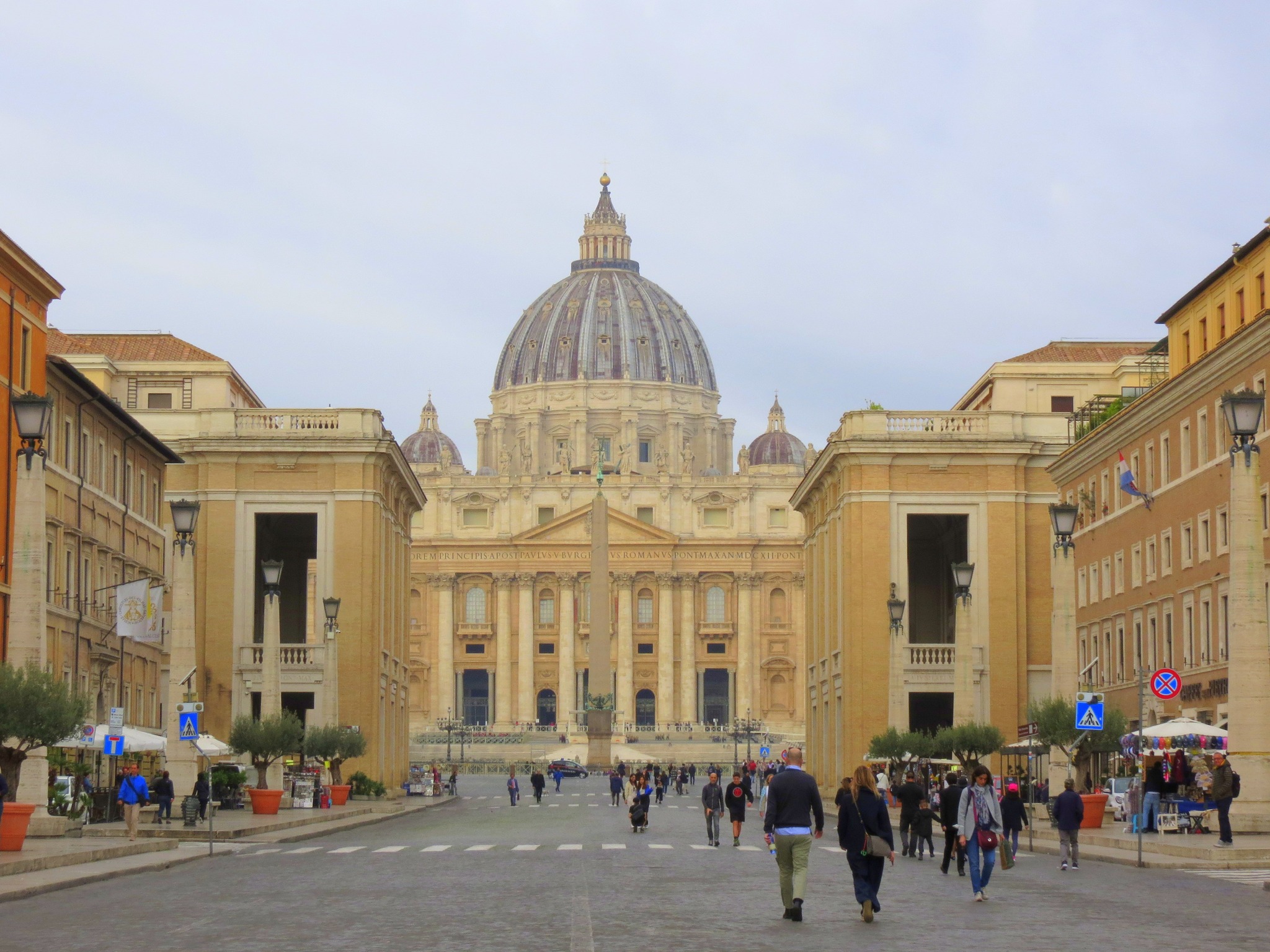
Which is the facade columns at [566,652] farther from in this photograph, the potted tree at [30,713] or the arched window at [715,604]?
the potted tree at [30,713]

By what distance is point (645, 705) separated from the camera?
17650 centimetres

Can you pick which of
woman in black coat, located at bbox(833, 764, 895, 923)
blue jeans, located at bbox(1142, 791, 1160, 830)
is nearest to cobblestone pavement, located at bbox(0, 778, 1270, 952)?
woman in black coat, located at bbox(833, 764, 895, 923)

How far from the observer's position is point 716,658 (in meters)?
175

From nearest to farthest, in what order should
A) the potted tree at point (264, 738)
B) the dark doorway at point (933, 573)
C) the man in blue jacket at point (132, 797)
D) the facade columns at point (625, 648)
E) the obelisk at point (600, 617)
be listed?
the man in blue jacket at point (132, 797) → the potted tree at point (264, 738) → the dark doorway at point (933, 573) → the obelisk at point (600, 617) → the facade columns at point (625, 648)

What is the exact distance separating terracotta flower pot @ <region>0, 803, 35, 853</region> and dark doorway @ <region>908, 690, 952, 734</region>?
168 ft

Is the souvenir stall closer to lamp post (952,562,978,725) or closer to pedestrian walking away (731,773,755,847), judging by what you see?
lamp post (952,562,978,725)

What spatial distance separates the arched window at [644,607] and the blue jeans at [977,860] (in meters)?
151

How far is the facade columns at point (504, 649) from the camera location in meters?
171

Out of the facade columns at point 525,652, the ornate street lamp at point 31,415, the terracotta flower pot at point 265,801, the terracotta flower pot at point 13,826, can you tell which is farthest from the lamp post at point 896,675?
the facade columns at point 525,652

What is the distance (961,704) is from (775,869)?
76.5 feet

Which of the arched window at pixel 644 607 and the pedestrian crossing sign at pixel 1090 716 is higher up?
the arched window at pixel 644 607

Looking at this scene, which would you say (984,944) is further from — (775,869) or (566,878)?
(775,869)

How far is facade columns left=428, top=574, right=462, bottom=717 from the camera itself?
559ft

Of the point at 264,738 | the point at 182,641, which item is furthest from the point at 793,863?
the point at 264,738
